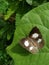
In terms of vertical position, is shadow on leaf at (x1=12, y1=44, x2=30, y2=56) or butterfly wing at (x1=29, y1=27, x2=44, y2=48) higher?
butterfly wing at (x1=29, y1=27, x2=44, y2=48)

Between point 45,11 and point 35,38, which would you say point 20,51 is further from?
point 45,11

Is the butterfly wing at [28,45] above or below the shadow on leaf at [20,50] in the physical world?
above
